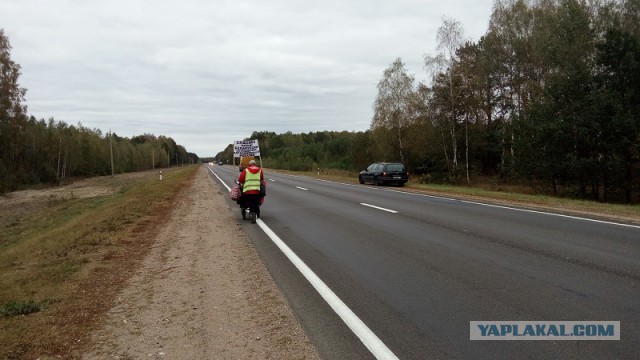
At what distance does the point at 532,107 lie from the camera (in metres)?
25.4

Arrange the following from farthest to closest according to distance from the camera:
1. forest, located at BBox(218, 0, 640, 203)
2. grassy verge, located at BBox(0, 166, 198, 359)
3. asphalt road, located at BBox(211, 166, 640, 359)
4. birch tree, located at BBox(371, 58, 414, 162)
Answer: birch tree, located at BBox(371, 58, 414, 162), forest, located at BBox(218, 0, 640, 203), grassy verge, located at BBox(0, 166, 198, 359), asphalt road, located at BBox(211, 166, 640, 359)

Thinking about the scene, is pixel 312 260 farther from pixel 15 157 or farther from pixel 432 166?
pixel 15 157

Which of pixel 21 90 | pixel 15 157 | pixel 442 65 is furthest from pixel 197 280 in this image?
pixel 15 157

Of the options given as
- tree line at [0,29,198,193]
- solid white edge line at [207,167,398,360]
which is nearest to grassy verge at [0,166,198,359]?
solid white edge line at [207,167,398,360]

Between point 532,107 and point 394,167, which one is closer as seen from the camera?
point 532,107

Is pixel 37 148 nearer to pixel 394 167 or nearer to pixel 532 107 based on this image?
pixel 394 167

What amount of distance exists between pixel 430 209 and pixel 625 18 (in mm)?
26958

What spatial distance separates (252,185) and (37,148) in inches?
2532

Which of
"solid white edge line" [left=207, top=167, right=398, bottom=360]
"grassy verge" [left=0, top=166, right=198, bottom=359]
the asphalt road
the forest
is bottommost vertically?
"grassy verge" [left=0, top=166, right=198, bottom=359]

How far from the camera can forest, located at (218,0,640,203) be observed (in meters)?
21.7

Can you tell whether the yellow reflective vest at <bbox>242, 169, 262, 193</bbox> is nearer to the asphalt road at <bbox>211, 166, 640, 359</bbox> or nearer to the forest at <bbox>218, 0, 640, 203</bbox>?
the asphalt road at <bbox>211, 166, 640, 359</bbox>

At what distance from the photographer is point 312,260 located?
7.21 m

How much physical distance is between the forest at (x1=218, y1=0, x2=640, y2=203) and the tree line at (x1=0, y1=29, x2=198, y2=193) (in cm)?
3722

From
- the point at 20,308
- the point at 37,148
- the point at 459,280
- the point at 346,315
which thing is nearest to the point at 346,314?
the point at 346,315
